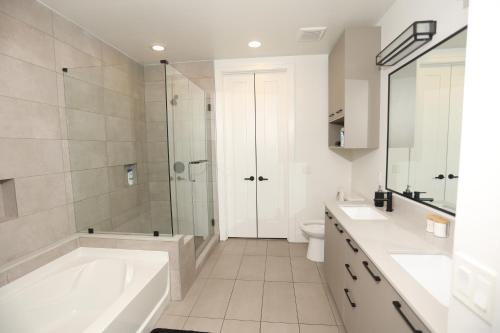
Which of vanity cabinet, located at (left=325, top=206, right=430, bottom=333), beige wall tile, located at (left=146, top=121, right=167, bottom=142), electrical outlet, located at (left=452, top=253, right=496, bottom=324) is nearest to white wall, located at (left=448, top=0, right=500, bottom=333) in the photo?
electrical outlet, located at (left=452, top=253, right=496, bottom=324)

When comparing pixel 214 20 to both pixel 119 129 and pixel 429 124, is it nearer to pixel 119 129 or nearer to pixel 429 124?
pixel 119 129

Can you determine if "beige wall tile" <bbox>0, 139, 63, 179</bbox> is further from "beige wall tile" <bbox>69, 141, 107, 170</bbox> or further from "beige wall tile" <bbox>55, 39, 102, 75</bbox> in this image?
"beige wall tile" <bbox>55, 39, 102, 75</bbox>

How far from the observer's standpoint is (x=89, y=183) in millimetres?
2459

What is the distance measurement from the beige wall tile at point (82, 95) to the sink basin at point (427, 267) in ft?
9.42

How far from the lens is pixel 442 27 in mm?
1528

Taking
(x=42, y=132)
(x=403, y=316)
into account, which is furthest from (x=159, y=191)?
(x=403, y=316)

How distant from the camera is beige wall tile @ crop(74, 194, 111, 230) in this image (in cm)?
234

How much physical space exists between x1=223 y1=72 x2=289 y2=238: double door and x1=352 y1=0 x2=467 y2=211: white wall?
1035mm

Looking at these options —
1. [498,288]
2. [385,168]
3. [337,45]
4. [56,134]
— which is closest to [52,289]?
[56,134]

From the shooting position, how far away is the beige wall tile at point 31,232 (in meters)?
1.73

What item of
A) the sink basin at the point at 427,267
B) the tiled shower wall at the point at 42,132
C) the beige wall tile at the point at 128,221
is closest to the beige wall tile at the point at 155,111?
the tiled shower wall at the point at 42,132

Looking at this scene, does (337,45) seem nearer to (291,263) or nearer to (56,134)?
(291,263)

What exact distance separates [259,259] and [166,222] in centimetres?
132

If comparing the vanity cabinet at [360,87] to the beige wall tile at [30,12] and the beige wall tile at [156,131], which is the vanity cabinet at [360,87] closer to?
the beige wall tile at [156,131]
